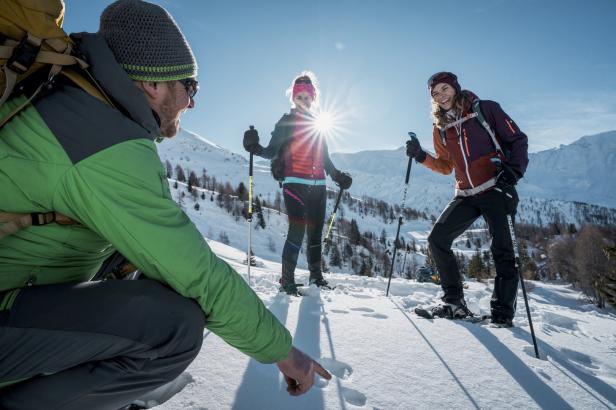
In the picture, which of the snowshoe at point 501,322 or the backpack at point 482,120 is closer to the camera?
the snowshoe at point 501,322

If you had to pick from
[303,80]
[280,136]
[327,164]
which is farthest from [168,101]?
[327,164]

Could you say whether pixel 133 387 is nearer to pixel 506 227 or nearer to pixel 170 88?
pixel 170 88

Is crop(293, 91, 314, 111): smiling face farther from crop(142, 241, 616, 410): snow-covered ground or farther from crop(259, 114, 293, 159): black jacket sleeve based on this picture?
crop(142, 241, 616, 410): snow-covered ground

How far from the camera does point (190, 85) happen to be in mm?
1803

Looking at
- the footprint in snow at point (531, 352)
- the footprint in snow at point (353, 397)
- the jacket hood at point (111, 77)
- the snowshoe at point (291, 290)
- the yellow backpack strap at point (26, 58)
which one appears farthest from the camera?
the snowshoe at point (291, 290)

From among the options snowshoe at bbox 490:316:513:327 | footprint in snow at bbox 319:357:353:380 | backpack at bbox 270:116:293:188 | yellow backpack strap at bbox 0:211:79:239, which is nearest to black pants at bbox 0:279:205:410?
yellow backpack strap at bbox 0:211:79:239

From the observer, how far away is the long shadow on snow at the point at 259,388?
175cm

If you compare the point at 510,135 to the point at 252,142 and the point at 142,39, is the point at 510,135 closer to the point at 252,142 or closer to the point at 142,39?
the point at 252,142

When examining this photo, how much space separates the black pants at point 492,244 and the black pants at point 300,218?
5.79 ft

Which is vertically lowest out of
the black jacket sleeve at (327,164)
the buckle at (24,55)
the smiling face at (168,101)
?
the buckle at (24,55)

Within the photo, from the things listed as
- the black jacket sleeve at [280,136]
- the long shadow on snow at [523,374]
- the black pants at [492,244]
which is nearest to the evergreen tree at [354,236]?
the black jacket sleeve at [280,136]

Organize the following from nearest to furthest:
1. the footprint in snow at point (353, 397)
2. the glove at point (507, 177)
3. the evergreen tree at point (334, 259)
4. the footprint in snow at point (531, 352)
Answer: the footprint in snow at point (353, 397), the footprint in snow at point (531, 352), the glove at point (507, 177), the evergreen tree at point (334, 259)

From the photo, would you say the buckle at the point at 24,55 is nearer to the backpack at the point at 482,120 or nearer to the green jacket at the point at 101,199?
the green jacket at the point at 101,199

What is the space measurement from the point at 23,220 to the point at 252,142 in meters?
4.22
